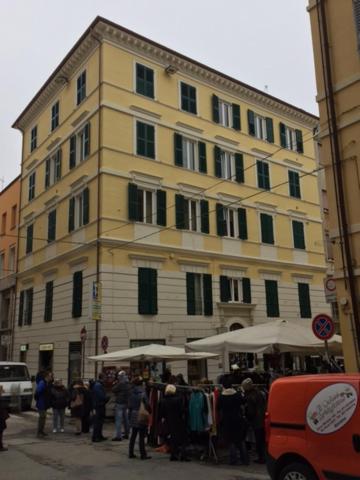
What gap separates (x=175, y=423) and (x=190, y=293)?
46.7ft

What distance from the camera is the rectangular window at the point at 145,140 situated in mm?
24406

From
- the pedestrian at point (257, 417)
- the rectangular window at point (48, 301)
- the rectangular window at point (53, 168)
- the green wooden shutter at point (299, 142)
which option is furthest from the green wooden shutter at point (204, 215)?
the pedestrian at point (257, 417)

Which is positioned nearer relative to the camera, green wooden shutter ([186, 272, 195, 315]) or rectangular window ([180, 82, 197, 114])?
green wooden shutter ([186, 272, 195, 315])

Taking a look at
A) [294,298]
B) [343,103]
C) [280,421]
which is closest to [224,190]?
[294,298]

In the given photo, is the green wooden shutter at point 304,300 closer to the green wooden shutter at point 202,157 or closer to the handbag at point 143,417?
the green wooden shutter at point 202,157

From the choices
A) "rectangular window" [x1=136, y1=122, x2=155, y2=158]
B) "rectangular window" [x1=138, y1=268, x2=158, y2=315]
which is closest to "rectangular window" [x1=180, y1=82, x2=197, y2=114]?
"rectangular window" [x1=136, y1=122, x2=155, y2=158]

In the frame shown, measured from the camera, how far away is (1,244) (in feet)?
117

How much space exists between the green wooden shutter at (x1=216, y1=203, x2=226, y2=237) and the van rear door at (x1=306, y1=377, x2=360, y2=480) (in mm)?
19964

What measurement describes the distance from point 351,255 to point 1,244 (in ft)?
93.2

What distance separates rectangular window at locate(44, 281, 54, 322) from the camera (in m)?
25.9

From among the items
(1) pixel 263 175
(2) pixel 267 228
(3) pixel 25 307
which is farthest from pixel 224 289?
(3) pixel 25 307

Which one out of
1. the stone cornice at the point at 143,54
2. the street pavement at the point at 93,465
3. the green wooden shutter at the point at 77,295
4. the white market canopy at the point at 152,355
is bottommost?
the street pavement at the point at 93,465

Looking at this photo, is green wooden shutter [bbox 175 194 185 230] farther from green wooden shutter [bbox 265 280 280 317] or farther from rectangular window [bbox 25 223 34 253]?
rectangular window [bbox 25 223 34 253]

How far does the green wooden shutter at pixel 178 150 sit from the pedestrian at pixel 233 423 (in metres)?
17.1
